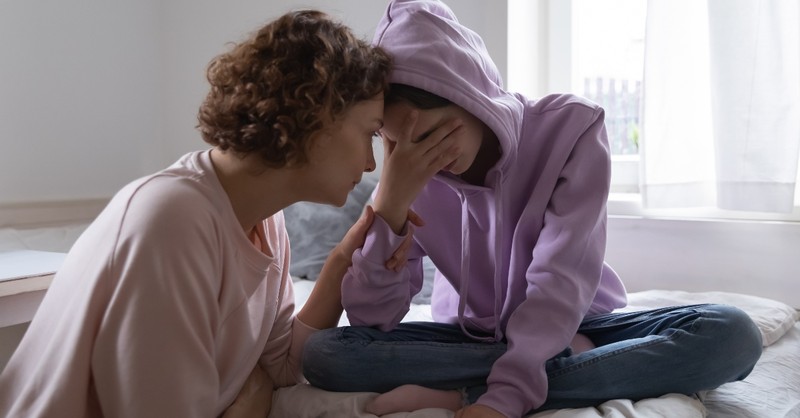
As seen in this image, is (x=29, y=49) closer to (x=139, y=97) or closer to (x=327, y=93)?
(x=139, y=97)

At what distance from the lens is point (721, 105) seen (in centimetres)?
171

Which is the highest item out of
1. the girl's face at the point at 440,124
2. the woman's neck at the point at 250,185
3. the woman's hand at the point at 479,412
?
the girl's face at the point at 440,124

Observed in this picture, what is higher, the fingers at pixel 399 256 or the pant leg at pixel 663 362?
the fingers at pixel 399 256

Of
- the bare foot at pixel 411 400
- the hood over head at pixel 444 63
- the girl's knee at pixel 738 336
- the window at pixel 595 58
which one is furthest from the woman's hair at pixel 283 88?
the window at pixel 595 58

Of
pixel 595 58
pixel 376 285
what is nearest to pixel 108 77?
pixel 595 58

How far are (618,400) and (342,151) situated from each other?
0.49 meters

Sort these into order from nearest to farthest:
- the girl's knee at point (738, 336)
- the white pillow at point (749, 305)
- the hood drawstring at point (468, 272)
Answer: the girl's knee at point (738, 336)
the hood drawstring at point (468, 272)
the white pillow at point (749, 305)

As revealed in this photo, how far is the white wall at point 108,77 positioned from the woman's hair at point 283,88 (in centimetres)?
107

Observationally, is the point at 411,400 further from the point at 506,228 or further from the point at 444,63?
the point at 444,63

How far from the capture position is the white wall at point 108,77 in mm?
2023

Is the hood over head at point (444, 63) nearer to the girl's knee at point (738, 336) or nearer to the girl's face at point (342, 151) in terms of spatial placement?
the girl's face at point (342, 151)

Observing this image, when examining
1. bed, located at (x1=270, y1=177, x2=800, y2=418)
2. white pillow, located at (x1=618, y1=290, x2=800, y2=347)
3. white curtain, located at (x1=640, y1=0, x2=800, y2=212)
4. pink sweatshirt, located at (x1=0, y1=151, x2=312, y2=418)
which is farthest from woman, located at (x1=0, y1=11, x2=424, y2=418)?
white curtain, located at (x1=640, y1=0, x2=800, y2=212)

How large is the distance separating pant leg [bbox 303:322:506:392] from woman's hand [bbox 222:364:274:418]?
0.25 ft

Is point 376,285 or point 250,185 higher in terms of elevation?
point 250,185
